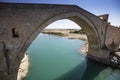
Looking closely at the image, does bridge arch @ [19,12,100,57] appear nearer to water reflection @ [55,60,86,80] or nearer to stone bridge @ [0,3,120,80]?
stone bridge @ [0,3,120,80]

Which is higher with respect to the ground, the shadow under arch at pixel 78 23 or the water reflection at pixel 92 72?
the shadow under arch at pixel 78 23

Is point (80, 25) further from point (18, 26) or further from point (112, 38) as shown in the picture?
point (18, 26)

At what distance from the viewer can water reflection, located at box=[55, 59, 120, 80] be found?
1134 centimetres

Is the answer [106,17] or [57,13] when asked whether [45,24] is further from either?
[106,17]

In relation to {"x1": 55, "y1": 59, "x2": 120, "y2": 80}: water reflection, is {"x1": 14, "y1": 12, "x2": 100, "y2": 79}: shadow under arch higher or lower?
higher

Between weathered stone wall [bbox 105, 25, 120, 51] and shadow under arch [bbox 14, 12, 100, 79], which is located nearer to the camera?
shadow under arch [bbox 14, 12, 100, 79]

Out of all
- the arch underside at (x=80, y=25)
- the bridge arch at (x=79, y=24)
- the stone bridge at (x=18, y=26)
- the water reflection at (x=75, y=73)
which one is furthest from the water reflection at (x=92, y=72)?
the stone bridge at (x=18, y=26)

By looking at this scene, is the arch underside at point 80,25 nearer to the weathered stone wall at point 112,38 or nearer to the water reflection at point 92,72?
the weathered stone wall at point 112,38

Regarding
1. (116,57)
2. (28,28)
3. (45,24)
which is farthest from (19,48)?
(116,57)

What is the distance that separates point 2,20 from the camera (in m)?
7.30

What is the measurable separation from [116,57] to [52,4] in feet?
35.5

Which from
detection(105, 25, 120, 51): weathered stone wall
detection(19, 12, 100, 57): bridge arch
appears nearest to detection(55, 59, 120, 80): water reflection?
detection(19, 12, 100, 57): bridge arch

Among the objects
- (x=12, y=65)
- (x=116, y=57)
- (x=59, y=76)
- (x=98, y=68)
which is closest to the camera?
(x=12, y=65)

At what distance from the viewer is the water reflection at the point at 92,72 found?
11.3 metres
